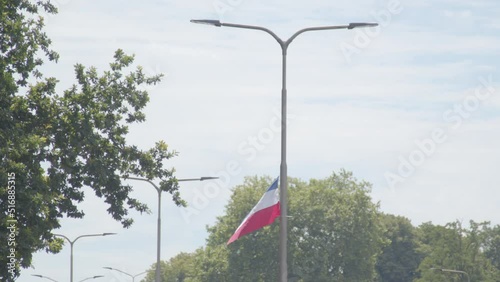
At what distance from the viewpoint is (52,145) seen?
Result: 37969 mm

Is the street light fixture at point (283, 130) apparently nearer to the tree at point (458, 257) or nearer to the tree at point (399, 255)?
the tree at point (458, 257)

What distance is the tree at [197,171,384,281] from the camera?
10356 centimetres

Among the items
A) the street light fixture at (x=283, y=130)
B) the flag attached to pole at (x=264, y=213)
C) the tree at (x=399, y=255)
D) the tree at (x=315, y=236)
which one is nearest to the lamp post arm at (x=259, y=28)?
the street light fixture at (x=283, y=130)

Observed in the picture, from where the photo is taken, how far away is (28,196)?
113ft

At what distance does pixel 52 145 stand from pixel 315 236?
233 ft

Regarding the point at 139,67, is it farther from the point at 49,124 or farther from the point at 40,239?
the point at 40,239

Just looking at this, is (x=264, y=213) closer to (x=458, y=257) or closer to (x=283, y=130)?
(x=283, y=130)

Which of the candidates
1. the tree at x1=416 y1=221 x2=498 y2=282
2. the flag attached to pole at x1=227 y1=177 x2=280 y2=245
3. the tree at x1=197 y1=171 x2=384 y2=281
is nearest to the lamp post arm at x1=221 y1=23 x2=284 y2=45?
the flag attached to pole at x1=227 y1=177 x2=280 y2=245

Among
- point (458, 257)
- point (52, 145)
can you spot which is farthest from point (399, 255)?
point (52, 145)

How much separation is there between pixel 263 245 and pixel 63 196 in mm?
66203

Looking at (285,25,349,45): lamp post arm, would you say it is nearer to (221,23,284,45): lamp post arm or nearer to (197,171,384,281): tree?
(221,23,284,45): lamp post arm

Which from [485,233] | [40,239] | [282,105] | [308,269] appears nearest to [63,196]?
[40,239]

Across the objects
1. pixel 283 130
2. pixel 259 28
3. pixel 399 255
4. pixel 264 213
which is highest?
pixel 399 255

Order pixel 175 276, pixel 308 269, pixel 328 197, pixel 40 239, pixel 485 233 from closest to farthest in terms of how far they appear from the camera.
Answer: pixel 40 239
pixel 308 269
pixel 328 197
pixel 485 233
pixel 175 276
